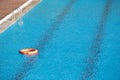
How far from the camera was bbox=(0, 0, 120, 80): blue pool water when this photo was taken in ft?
13.1

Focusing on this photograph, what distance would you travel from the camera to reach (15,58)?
450 centimetres

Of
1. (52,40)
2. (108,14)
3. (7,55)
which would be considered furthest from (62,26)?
(7,55)

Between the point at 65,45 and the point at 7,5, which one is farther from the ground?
the point at 65,45

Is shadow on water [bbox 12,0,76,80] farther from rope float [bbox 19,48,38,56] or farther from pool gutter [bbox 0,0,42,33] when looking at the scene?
pool gutter [bbox 0,0,42,33]

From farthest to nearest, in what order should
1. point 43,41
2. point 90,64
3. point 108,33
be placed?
point 108,33 → point 43,41 → point 90,64

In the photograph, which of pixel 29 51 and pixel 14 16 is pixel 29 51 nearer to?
pixel 29 51

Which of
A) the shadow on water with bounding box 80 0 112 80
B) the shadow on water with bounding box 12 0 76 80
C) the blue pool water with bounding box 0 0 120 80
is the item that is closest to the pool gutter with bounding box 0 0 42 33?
the blue pool water with bounding box 0 0 120 80

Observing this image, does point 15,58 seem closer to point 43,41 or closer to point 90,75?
point 43,41

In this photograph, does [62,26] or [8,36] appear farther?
[62,26]

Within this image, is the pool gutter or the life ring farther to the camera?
the pool gutter

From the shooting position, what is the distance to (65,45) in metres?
5.08

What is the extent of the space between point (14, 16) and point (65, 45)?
228 cm

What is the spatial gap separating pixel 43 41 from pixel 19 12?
2.34m

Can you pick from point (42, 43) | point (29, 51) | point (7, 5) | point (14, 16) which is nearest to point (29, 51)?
point (29, 51)
